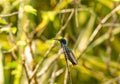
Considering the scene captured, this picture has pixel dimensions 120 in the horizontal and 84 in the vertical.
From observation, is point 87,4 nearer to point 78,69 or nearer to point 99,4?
point 99,4

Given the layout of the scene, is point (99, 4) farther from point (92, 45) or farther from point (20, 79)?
point (20, 79)

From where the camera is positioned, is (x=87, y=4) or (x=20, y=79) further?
(x=87, y=4)

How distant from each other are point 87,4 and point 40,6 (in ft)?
0.76

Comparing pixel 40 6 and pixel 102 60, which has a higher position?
pixel 40 6

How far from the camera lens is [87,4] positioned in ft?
6.28

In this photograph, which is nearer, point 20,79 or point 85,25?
Result: point 20,79

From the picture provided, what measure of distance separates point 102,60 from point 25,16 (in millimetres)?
446

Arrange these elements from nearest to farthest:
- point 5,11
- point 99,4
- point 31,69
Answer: point 31,69, point 5,11, point 99,4

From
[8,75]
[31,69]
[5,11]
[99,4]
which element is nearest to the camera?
[31,69]

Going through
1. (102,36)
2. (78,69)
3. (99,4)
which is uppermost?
(99,4)

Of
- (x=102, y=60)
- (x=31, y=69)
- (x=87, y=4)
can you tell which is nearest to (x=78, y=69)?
(x=102, y=60)

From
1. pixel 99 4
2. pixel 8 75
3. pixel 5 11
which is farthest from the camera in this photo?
pixel 99 4

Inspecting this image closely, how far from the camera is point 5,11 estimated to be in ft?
5.31

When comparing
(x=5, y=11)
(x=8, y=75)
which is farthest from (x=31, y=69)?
(x=8, y=75)
